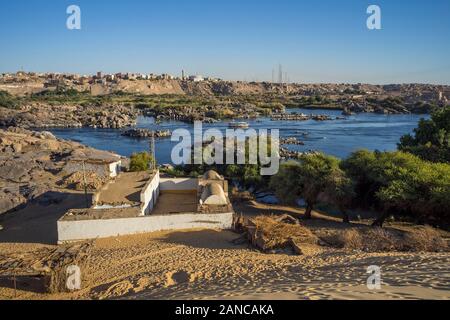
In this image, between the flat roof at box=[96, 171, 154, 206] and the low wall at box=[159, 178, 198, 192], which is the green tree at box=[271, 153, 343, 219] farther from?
the flat roof at box=[96, 171, 154, 206]

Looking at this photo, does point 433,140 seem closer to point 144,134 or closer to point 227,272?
point 227,272

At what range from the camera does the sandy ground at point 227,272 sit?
6.91m

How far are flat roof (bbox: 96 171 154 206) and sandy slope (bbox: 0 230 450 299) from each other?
7.66 ft

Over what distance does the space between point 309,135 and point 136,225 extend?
1392 inches

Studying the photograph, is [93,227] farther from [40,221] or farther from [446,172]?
[446,172]

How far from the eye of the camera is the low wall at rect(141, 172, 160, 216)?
14062 mm

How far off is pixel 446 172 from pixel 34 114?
183 ft

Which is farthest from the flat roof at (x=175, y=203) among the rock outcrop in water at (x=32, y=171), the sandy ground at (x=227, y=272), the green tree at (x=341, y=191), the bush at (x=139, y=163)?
the green tree at (x=341, y=191)

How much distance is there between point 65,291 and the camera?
883 centimetres

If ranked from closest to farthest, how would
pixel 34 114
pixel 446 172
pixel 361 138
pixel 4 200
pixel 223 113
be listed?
pixel 446 172
pixel 4 200
pixel 361 138
pixel 34 114
pixel 223 113

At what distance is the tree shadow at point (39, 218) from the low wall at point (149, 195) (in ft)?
8.97

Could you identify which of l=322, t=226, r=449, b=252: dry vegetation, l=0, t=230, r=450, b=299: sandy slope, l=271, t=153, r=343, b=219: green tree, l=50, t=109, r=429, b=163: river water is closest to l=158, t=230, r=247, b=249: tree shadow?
l=0, t=230, r=450, b=299: sandy slope

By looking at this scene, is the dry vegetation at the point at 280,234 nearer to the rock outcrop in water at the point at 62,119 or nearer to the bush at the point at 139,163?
the bush at the point at 139,163
